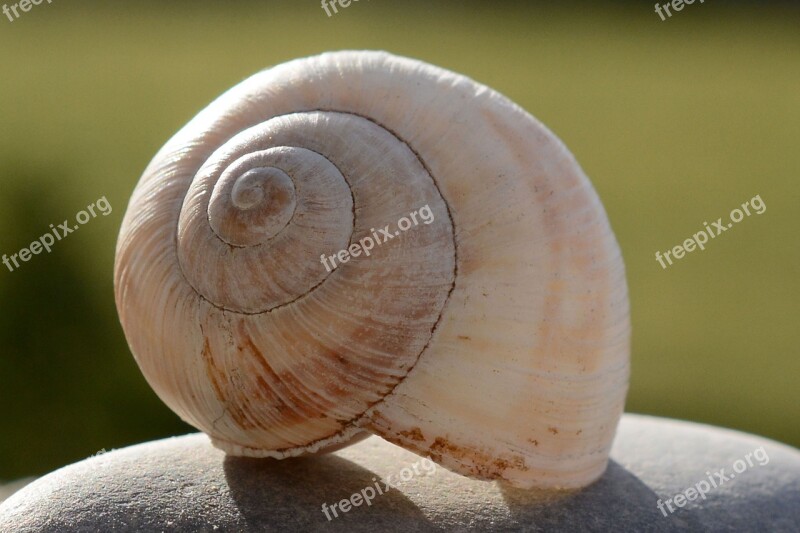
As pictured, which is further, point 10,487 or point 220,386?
point 10,487

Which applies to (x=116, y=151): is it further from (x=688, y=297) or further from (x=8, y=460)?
(x=688, y=297)

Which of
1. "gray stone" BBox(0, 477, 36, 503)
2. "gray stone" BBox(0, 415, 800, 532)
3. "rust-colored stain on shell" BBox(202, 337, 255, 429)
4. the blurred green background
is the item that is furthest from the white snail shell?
the blurred green background

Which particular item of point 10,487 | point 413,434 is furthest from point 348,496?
point 10,487

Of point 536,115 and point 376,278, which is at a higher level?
point 376,278

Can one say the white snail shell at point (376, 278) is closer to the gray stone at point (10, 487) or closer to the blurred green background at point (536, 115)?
the gray stone at point (10, 487)

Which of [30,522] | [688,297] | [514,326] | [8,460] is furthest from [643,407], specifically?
[30,522]

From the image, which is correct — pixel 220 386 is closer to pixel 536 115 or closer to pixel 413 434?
pixel 413 434

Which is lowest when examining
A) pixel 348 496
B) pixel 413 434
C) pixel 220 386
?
pixel 348 496

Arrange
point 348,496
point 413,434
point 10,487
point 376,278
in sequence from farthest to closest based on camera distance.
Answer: point 10,487 → point 348,496 → point 413,434 → point 376,278
